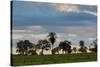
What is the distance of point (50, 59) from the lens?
2.82 m

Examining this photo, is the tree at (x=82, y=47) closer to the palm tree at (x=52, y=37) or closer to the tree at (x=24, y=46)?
the palm tree at (x=52, y=37)

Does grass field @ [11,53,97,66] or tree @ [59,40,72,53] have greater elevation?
tree @ [59,40,72,53]

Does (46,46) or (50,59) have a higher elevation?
(46,46)

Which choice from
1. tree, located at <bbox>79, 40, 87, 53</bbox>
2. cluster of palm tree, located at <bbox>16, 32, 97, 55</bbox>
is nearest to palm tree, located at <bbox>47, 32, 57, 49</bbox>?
cluster of palm tree, located at <bbox>16, 32, 97, 55</bbox>

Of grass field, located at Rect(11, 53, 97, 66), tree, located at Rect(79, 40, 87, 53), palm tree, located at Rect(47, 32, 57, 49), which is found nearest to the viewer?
grass field, located at Rect(11, 53, 97, 66)

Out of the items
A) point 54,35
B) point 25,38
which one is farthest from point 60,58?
point 25,38

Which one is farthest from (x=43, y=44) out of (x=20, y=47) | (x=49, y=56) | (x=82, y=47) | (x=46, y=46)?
(x=82, y=47)

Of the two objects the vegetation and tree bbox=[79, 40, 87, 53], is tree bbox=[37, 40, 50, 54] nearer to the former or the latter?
the vegetation

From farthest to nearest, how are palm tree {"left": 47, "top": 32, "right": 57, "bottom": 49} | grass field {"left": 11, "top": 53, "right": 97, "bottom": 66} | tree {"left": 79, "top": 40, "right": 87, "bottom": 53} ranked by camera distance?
tree {"left": 79, "top": 40, "right": 87, "bottom": 53} < palm tree {"left": 47, "top": 32, "right": 57, "bottom": 49} < grass field {"left": 11, "top": 53, "right": 97, "bottom": 66}

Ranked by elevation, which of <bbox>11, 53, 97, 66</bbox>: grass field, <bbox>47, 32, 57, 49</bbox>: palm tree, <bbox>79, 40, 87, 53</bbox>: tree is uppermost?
<bbox>47, 32, 57, 49</bbox>: palm tree

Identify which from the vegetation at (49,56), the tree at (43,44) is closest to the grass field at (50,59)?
the vegetation at (49,56)

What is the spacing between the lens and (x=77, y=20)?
116 inches

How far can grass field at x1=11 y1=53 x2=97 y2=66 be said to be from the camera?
106 inches

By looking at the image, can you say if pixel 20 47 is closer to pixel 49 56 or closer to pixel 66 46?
pixel 49 56
